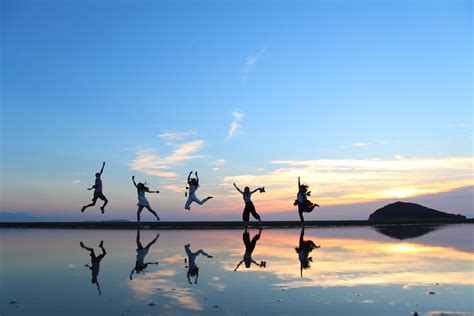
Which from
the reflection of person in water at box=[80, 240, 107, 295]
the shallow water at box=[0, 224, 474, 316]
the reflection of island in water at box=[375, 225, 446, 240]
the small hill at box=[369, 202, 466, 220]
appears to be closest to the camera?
the shallow water at box=[0, 224, 474, 316]

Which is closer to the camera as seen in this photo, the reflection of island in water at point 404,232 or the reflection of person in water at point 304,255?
the reflection of person in water at point 304,255

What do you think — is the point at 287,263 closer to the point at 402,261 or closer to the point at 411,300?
the point at 402,261

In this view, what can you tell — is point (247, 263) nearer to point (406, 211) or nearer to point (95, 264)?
point (95, 264)

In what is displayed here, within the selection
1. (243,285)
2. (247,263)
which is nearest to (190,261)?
(247,263)

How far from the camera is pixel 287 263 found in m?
10.3

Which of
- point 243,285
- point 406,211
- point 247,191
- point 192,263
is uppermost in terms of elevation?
point 247,191

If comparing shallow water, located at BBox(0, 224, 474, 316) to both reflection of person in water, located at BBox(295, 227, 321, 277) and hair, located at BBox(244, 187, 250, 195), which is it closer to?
reflection of person in water, located at BBox(295, 227, 321, 277)

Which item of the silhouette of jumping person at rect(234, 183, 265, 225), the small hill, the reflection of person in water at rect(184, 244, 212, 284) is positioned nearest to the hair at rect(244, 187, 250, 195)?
the silhouette of jumping person at rect(234, 183, 265, 225)

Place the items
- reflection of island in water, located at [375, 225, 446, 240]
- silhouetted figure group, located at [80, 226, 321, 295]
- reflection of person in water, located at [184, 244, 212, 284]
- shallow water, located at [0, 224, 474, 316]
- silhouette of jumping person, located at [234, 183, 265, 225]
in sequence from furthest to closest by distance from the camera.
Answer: silhouette of jumping person, located at [234, 183, 265, 225] < reflection of island in water, located at [375, 225, 446, 240] < silhouetted figure group, located at [80, 226, 321, 295] < reflection of person in water, located at [184, 244, 212, 284] < shallow water, located at [0, 224, 474, 316]

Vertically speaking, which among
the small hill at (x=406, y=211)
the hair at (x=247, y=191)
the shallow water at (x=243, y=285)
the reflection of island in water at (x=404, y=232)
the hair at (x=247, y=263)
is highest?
the hair at (x=247, y=191)

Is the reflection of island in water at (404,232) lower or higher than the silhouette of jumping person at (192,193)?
lower

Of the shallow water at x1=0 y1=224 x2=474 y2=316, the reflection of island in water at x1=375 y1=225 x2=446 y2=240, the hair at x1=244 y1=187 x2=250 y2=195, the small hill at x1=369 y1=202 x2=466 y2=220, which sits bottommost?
the shallow water at x1=0 y1=224 x2=474 y2=316

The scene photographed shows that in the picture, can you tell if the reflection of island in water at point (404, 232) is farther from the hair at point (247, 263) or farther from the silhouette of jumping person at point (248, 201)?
the hair at point (247, 263)

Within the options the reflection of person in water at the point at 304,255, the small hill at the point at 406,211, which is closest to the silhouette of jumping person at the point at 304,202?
the reflection of person in water at the point at 304,255
